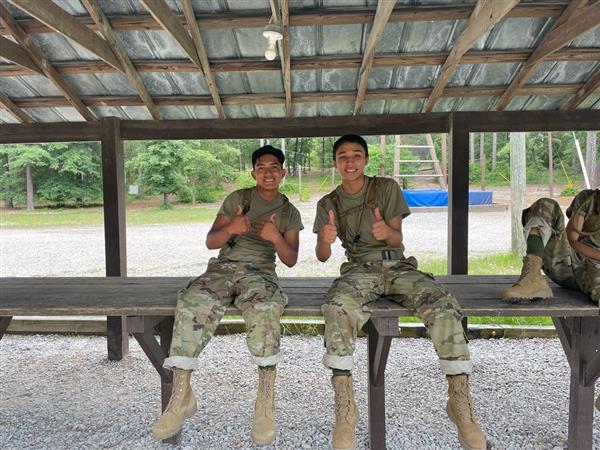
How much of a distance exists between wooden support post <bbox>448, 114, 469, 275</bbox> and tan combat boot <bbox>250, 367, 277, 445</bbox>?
7.66 ft

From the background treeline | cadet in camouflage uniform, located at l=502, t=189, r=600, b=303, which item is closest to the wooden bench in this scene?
cadet in camouflage uniform, located at l=502, t=189, r=600, b=303

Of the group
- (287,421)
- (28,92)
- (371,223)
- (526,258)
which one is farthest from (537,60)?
(28,92)

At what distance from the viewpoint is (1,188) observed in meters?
22.0

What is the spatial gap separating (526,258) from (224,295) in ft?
6.11

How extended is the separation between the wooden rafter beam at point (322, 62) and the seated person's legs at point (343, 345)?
2.00 m

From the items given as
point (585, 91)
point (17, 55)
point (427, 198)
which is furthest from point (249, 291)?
point (427, 198)

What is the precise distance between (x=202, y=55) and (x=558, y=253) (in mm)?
2925

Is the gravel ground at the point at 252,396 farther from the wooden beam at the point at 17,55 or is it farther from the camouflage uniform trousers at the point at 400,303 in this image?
the wooden beam at the point at 17,55

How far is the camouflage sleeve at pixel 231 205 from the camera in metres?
3.19

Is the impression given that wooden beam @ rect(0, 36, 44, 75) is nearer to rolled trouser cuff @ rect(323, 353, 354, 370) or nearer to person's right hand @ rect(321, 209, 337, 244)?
person's right hand @ rect(321, 209, 337, 244)

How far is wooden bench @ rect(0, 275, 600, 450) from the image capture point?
2.49 meters

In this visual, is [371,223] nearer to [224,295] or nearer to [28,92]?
[224,295]

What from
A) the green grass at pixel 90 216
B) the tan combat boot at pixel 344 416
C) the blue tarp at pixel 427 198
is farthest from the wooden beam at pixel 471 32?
the green grass at pixel 90 216

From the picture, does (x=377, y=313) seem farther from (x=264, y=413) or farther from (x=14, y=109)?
(x=14, y=109)
